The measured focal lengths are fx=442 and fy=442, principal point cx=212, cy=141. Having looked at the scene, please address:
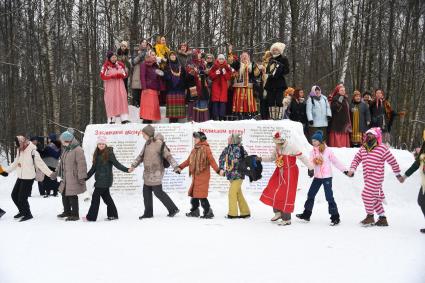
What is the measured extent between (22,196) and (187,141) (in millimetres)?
3763

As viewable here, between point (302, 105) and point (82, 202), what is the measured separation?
589 cm

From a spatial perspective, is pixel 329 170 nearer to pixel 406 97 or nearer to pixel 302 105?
pixel 302 105

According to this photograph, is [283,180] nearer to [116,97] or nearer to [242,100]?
[242,100]

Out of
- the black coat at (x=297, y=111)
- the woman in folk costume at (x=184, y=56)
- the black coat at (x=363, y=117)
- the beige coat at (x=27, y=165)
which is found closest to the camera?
the beige coat at (x=27, y=165)

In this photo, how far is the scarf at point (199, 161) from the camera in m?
7.91

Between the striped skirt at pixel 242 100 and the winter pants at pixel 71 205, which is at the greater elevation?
the striped skirt at pixel 242 100

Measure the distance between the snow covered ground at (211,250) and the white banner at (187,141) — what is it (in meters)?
1.41

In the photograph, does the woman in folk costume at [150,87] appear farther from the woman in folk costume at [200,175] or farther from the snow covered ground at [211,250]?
the woman in folk costume at [200,175]

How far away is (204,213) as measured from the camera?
785 cm

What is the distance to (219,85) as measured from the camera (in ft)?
35.6

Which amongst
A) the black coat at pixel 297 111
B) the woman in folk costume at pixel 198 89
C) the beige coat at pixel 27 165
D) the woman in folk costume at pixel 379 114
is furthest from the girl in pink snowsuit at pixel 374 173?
the beige coat at pixel 27 165

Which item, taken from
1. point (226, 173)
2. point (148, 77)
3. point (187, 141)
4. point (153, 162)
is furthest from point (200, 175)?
point (148, 77)

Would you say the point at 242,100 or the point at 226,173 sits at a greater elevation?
the point at 242,100

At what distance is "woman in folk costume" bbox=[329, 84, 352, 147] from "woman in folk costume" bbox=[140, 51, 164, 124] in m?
4.51
